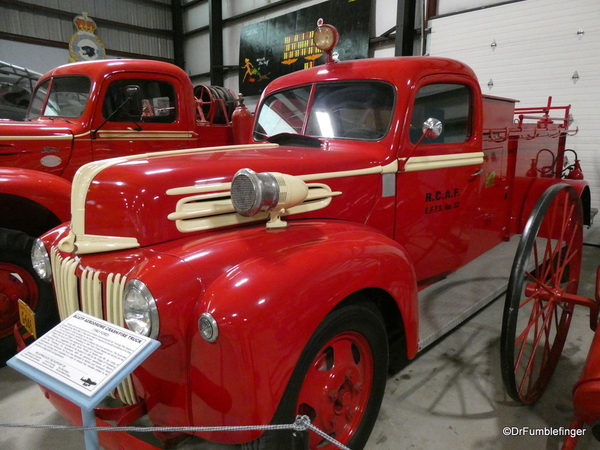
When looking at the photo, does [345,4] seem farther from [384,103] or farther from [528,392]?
[528,392]

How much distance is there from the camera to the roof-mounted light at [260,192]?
1525 millimetres

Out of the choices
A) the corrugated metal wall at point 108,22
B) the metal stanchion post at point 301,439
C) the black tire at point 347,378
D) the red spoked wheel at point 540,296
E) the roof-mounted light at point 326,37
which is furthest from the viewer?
the corrugated metal wall at point 108,22

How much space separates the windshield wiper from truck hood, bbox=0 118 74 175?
2069 mm

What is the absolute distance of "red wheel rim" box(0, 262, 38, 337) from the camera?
8.54 feet

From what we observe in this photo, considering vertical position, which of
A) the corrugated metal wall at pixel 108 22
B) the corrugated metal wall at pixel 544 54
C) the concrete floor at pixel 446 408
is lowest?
the concrete floor at pixel 446 408

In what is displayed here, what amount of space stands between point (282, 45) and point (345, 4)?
210cm

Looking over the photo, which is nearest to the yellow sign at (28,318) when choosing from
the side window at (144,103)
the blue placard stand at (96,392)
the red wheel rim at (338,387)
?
the blue placard stand at (96,392)

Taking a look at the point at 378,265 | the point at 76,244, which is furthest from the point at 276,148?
the point at 76,244

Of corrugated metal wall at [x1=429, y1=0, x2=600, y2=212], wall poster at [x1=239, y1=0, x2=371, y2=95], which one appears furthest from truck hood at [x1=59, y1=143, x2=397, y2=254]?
wall poster at [x1=239, y1=0, x2=371, y2=95]

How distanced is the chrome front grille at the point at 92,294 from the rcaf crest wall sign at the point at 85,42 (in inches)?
473

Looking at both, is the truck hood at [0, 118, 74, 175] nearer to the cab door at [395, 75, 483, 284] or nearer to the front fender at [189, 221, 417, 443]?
the front fender at [189, 221, 417, 443]

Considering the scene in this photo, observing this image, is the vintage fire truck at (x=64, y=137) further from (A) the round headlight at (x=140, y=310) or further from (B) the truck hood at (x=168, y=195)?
(A) the round headlight at (x=140, y=310)

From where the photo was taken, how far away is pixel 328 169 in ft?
6.82

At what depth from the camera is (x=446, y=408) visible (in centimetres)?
229
